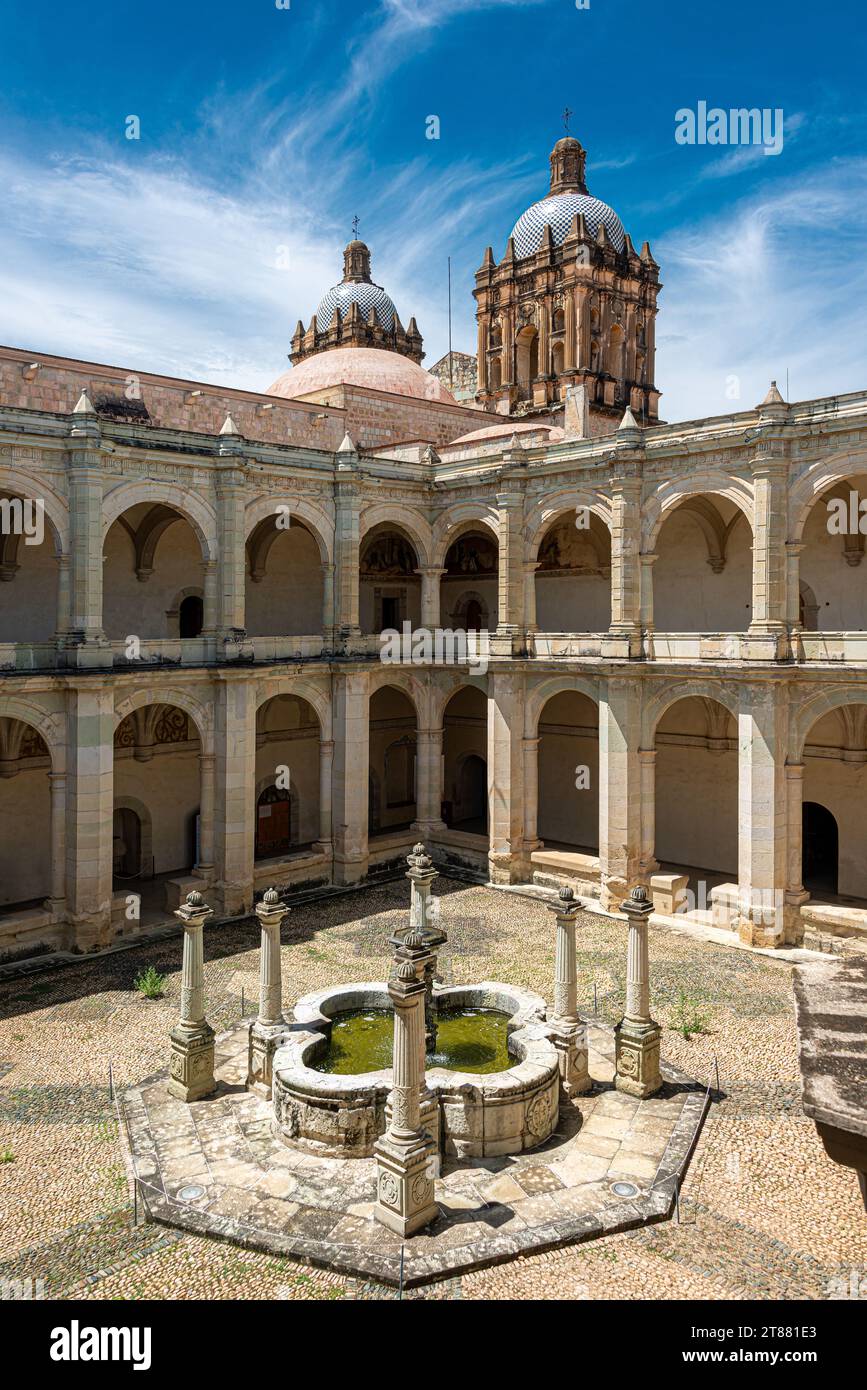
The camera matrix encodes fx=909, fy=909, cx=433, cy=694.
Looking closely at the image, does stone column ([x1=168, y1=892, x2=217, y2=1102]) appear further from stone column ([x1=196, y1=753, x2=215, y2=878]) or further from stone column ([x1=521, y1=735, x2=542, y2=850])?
stone column ([x1=521, y1=735, x2=542, y2=850])

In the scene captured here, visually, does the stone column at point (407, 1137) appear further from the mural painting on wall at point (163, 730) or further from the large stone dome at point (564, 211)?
the large stone dome at point (564, 211)

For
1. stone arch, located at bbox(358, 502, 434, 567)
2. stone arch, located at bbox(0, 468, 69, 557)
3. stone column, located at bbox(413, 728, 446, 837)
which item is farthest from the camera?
stone column, located at bbox(413, 728, 446, 837)

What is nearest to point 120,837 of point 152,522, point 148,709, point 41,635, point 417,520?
point 148,709

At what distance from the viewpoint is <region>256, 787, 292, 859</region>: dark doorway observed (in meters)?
26.6

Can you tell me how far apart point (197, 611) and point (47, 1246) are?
18.0 meters

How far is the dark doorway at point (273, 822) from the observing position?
87.3 feet

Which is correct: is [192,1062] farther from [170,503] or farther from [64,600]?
[170,503]

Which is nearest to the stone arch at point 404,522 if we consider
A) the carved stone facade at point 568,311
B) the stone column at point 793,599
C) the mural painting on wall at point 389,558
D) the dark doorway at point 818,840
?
the mural painting on wall at point 389,558

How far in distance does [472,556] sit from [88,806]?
15.8 meters

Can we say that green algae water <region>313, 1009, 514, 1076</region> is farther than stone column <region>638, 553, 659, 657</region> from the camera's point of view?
No

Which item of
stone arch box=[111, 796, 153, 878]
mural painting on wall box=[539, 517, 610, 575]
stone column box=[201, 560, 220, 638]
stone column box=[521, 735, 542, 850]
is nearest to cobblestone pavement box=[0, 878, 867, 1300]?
stone column box=[521, 735, 542, 850]

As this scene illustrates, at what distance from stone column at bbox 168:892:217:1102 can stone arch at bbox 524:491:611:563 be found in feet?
45.5

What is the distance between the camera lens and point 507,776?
78.6ft

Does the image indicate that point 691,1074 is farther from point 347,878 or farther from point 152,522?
point 152,522
